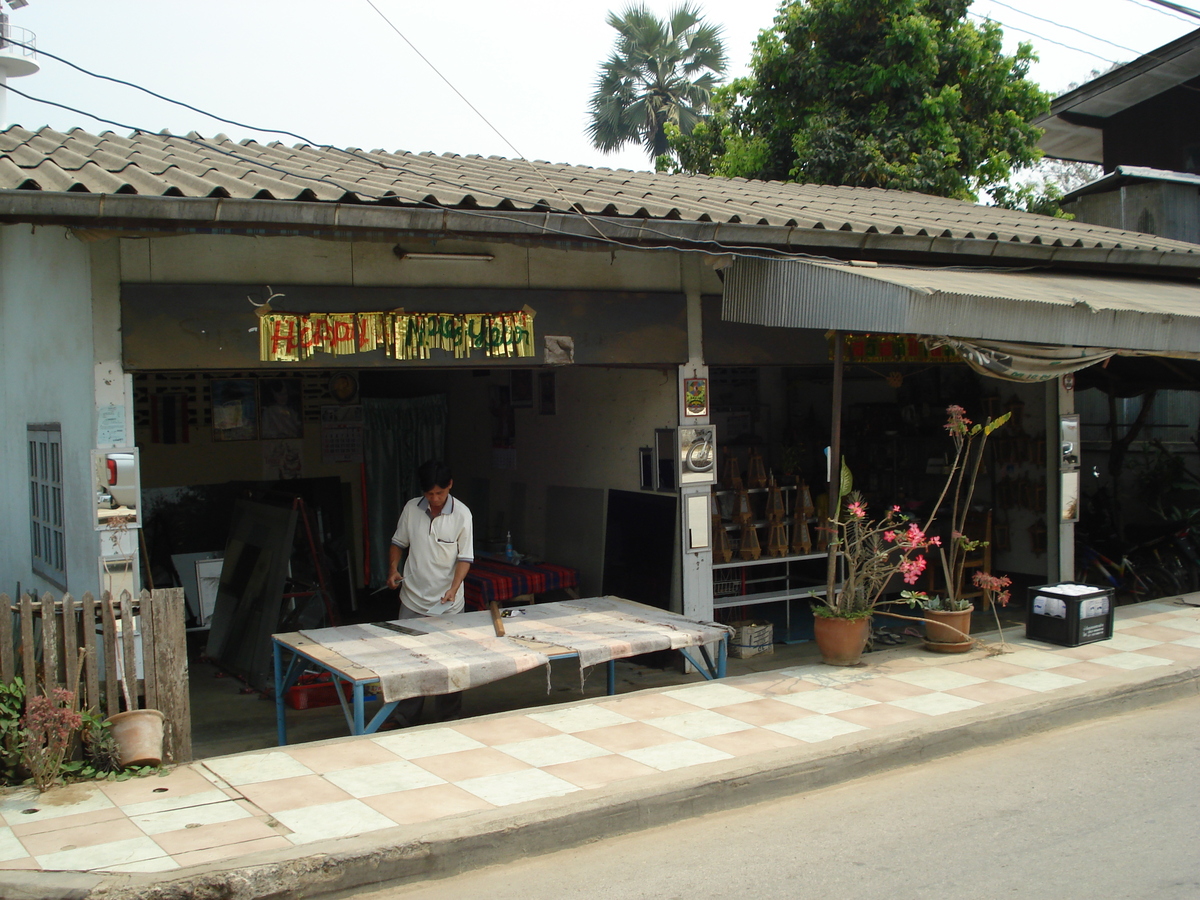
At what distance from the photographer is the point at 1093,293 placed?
8.97m

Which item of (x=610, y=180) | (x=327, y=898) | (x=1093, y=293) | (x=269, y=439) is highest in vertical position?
(x=610, y=180)

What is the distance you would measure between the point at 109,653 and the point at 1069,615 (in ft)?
23.6

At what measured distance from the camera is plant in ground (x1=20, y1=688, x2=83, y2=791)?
16.6 feet

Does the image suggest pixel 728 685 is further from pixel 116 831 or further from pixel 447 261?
pixel 116 831

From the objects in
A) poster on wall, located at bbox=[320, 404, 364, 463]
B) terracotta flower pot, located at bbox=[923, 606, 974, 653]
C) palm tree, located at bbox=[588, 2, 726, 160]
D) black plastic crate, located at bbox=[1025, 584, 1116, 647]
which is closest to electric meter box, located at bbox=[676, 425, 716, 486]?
terracotta flower pot, located at bbox=[923, 606, 974, 653]

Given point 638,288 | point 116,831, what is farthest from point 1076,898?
point 638,288

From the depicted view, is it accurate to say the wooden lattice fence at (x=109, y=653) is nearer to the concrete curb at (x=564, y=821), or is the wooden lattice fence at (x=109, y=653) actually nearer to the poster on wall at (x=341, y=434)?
the concrete curb at (x=564, y=821)

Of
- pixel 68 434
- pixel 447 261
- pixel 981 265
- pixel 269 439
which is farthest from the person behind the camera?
pixel 269 439

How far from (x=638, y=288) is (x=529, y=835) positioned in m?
4.65

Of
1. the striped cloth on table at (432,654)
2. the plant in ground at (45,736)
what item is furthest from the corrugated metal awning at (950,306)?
the plant in ground at (45,736)

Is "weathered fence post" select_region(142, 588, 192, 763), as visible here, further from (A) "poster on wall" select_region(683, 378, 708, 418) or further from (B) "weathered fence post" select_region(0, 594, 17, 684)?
(A) "poster on wall" select_region(683, 378, 708, 418)

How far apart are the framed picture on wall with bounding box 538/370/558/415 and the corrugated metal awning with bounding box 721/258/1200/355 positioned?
263cm

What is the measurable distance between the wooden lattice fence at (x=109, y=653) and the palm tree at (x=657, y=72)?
25.6m

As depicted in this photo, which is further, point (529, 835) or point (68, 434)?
point (68, 434)
